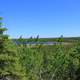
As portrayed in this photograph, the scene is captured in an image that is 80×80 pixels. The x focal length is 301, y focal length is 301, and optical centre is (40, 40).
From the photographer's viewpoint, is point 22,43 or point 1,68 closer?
point 1,68

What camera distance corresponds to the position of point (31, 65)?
32.0 metres

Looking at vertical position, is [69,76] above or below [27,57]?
below

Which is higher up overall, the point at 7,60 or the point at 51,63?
the point at 7,60

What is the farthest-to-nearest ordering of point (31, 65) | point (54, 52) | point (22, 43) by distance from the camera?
point (22, 43)
point (54, 52)
point (31, 65)

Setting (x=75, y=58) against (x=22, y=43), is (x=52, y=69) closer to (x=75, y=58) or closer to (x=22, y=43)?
(x=75, y=58)

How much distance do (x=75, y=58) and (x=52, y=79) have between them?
3.71 meters

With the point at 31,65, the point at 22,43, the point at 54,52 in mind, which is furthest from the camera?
the point at 22,43

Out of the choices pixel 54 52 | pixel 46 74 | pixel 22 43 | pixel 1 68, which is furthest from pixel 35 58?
pixel 1 68

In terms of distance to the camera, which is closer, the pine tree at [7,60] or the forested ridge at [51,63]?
the pine tree at [7,60]

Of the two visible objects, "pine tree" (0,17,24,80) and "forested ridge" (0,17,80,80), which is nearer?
"pine tree" (0,17,24,80)

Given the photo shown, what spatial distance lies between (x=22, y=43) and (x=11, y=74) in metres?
18.1

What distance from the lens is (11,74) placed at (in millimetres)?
22734

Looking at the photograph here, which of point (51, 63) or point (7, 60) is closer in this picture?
point (7, 60)

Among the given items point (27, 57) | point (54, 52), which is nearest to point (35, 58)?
point (27, 57)
